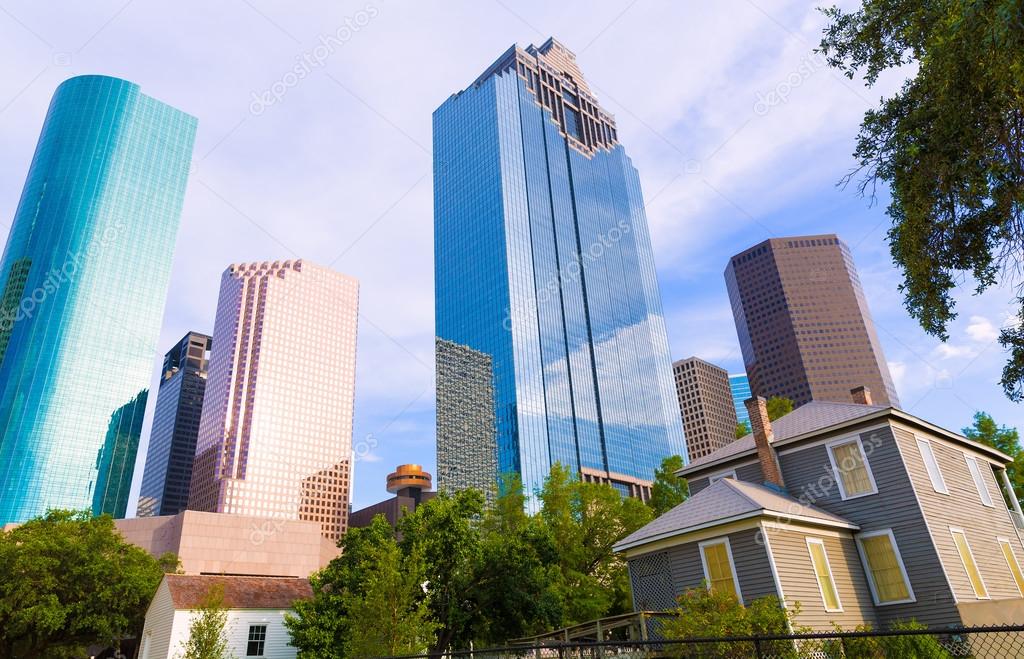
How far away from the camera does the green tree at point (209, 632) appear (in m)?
27.1

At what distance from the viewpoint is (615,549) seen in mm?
23375

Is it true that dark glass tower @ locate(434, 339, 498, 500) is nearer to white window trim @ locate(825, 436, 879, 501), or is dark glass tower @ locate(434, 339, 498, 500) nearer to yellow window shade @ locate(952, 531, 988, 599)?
white window trim @ locate(825, 436, 879, 501)

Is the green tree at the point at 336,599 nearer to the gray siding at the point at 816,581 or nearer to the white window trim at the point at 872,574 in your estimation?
the gray siding at the point at 816,581

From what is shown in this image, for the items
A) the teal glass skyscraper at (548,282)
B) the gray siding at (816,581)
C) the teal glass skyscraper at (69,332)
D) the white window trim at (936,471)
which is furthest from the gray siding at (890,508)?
the teal glass skyscraper at (69,332)

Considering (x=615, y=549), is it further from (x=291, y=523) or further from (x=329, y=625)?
(x=291, y=523)

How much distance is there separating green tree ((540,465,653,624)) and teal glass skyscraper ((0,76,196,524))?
598ft

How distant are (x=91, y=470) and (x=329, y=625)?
195604 millimetres

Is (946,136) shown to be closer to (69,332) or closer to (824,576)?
(824,576)

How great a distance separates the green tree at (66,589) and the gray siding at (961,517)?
1807 inches

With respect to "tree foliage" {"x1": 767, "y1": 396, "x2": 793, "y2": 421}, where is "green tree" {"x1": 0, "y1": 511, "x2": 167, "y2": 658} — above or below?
below

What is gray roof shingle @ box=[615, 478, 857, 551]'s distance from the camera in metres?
20.2

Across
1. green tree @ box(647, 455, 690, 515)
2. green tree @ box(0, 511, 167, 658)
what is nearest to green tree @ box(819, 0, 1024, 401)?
green tree @ box(647, 455, 690, 515)

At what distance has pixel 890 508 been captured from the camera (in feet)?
72.7

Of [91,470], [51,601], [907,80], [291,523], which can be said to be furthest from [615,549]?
[91,470]
